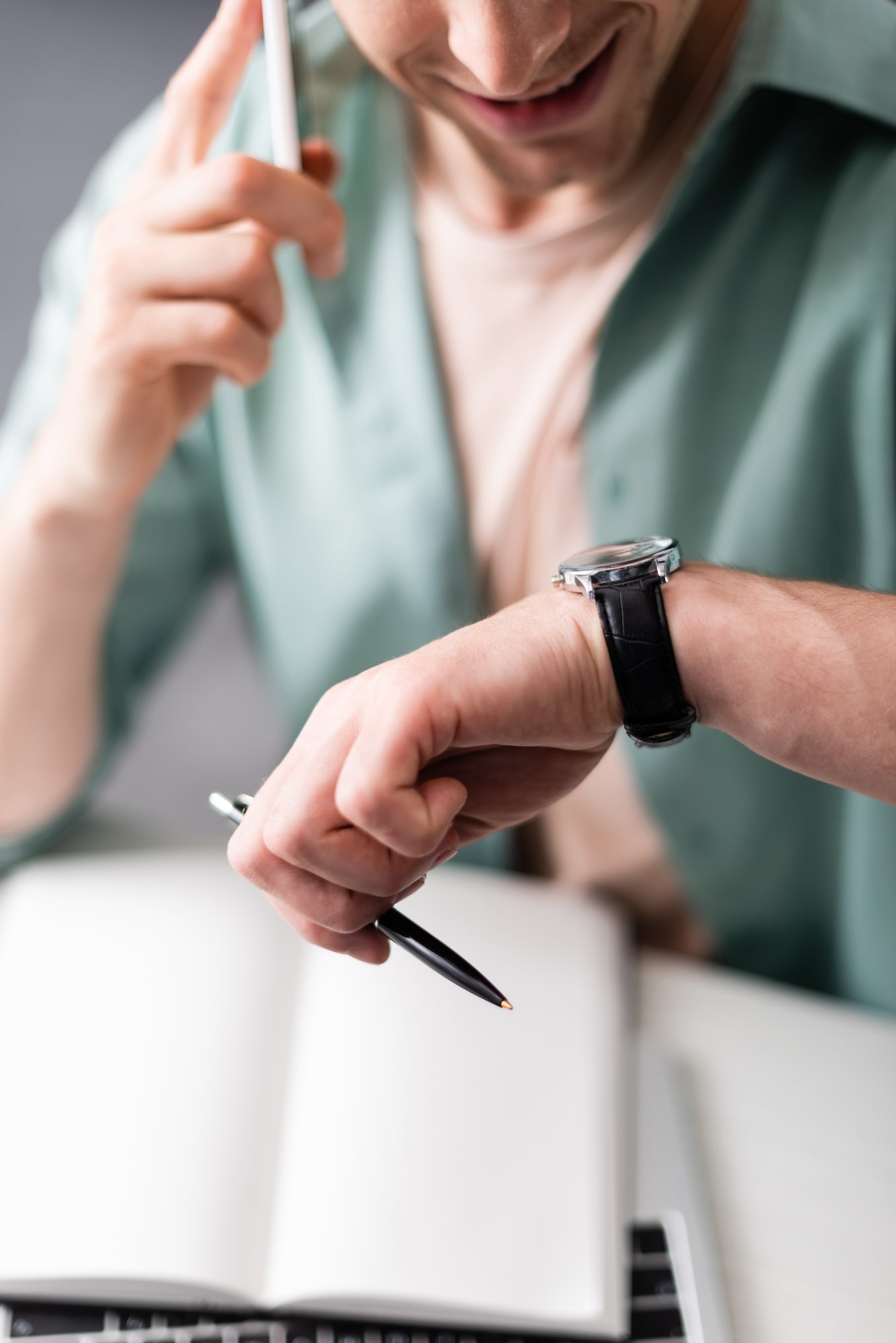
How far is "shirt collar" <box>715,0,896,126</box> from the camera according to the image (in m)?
0.48

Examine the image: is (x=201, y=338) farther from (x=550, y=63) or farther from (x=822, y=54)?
(x=822, y=54)

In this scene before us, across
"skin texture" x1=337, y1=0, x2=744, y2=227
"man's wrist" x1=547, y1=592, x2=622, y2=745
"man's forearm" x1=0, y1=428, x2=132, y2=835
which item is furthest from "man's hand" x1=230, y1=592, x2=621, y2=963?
"man's forearm" x1=0, y1=428, x2=132, y2=835

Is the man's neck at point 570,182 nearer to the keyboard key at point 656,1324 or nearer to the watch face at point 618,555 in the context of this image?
the watch face at point 618,555

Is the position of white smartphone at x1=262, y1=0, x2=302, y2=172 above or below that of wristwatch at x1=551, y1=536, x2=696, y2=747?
above

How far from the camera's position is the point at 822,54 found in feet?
1.62

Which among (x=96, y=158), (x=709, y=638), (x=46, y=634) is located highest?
(x=96, y=158)

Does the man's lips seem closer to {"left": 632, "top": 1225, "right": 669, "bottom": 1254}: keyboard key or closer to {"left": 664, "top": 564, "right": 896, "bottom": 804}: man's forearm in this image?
{"left": 664, "top": 564, "right": 896, "bottom": 804}: man's forearm

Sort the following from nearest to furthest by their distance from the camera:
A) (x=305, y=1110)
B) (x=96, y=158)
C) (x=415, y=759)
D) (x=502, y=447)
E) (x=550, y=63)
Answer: (x=415, y=759) < (x=550, y=63) < (x=305, y=1110) < (x=502, y=447) < (x=96, y=158)

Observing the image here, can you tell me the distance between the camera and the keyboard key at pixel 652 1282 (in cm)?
50

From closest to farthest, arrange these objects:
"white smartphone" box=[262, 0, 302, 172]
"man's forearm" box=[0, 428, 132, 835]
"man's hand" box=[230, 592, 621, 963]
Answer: "man's hand" box=[230, 592, 621, 963] → "white smartphone" box=[262, 0, 302, 172] → "man's forearm" box=[0, 428, 132, 835]

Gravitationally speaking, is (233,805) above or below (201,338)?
below

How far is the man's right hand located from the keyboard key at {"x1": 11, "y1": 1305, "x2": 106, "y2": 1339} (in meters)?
0.42

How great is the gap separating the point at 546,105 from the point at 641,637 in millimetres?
251

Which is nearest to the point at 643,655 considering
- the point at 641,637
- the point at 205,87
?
the point at 641,637
